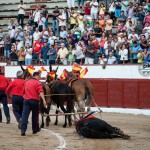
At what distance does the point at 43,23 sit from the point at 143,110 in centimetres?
850

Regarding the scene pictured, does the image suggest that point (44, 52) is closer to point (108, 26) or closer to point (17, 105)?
point (108, 26)

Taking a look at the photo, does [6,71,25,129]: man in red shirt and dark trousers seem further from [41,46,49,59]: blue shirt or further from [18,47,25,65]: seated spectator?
[18,47,25,65]: seated spectator

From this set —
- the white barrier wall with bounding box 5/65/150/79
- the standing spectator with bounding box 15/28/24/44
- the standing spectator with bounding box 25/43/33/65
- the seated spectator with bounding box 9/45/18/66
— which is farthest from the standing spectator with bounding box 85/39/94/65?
the standing spectator with bounding box 15/28/24/44

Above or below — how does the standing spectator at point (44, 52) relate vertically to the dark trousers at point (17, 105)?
above

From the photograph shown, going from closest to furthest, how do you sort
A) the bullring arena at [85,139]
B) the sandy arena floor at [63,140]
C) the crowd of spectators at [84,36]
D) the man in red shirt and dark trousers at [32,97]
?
1. the sandy arena floor at [63,140]
2. the bullring arena at [85,139]
3. the man in red shirt and dark trousers at [32,97]
4. the crowd of spectators at [84,36]

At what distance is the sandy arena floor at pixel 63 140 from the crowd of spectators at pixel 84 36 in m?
6.39

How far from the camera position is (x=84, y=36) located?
2530 centimetres

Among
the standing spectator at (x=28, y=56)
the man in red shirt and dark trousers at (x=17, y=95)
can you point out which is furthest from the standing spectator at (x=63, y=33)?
the man in red shirt and dark trousers at (x=17, y=95)

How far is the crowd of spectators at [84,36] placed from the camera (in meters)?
23.6

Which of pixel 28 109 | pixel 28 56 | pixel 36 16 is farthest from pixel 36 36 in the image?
pixel 28 109

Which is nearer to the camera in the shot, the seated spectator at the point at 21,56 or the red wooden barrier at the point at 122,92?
the red wooden barrier at the point at 122,92

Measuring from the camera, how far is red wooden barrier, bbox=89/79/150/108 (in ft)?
73.9

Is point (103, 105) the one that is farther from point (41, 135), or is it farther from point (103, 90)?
point (41, 135)

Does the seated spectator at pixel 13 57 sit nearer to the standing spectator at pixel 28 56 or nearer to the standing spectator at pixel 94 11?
the standing spectator at pixel 28 56
